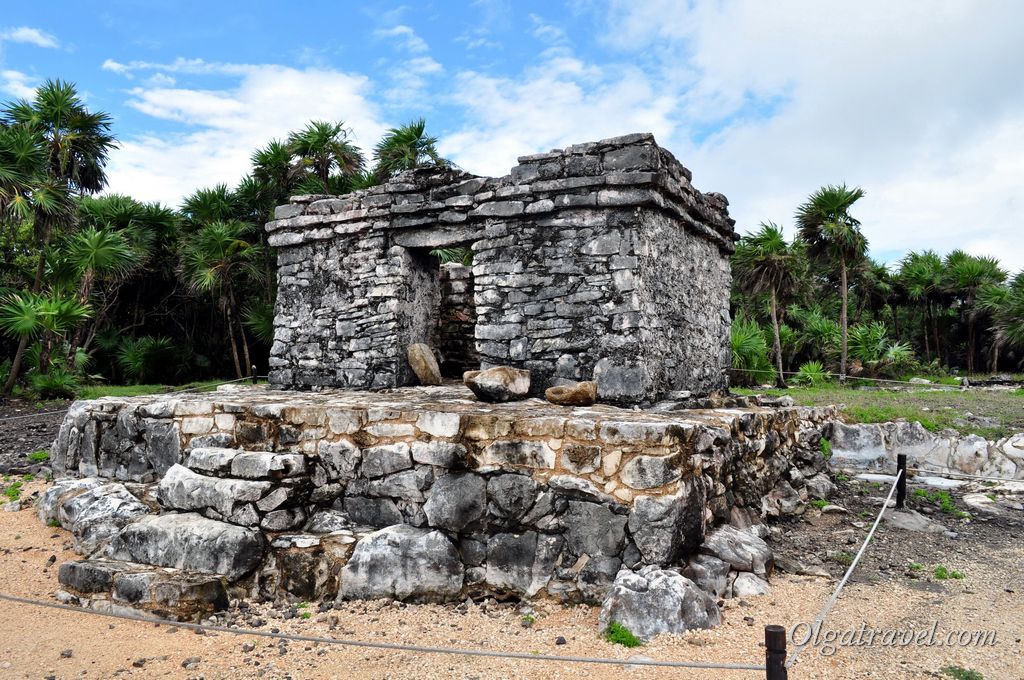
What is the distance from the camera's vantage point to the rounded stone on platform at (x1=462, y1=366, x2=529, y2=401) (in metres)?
5.50

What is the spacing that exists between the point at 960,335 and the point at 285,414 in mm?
23702

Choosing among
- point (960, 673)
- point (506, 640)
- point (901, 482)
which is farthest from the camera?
point (901, 482)

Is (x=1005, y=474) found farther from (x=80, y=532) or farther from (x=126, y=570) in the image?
(x=80, y=532)

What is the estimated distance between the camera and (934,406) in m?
9.53

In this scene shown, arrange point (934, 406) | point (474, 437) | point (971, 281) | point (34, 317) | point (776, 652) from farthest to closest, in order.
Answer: point (971, 281) → point (34, 317) → point (934, 406) → point (474, 437) → point (776, 652)

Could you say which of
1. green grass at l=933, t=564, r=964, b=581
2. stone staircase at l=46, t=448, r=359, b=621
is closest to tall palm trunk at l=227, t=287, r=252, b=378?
stone staircase at l=46, t=448, r=359, b=621

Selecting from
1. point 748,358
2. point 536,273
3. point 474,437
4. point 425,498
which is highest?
point 536,273

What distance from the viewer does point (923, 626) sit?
3721mm

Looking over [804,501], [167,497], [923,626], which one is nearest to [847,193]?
[804,501]

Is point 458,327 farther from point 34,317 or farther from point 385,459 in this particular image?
point 34,317

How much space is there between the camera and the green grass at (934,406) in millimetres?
8164

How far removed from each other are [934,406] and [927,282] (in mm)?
14547

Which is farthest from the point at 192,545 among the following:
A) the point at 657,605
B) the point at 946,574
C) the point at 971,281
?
the point at 971,281

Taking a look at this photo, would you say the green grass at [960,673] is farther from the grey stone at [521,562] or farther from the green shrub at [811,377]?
the green shrub at [811,377]
